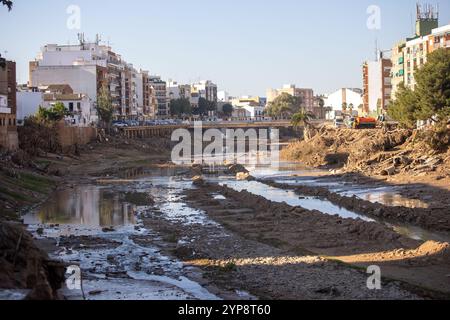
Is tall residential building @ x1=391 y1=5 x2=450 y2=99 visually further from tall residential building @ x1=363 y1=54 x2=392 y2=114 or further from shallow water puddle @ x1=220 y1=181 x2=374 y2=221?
shallow water puddle @ x1=220 y1=181 x2=374 y2=221

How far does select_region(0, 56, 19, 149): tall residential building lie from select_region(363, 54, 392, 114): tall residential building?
70.9 metres

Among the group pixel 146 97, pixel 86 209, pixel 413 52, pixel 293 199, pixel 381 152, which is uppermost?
pixel 413 52

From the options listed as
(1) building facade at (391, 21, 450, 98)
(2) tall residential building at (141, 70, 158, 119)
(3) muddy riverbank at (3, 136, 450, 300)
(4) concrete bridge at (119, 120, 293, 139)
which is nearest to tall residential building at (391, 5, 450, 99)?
(1) building facade at (391, 21, 450, 98)

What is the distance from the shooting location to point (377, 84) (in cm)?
13925

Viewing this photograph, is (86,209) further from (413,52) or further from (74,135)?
(413,52)

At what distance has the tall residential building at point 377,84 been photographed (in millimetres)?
135000

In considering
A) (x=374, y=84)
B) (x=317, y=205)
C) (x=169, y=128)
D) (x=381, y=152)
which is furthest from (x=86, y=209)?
(x=169, y=128)

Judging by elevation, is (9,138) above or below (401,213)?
above

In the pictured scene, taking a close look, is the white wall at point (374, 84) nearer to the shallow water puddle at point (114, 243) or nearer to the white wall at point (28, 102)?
the white wall at point (28, 102)

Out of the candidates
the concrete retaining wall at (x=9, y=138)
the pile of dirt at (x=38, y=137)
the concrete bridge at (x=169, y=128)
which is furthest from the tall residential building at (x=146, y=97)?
the concrete retaining wall at (x=9, y=138)

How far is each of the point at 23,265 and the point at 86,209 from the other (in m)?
26.0

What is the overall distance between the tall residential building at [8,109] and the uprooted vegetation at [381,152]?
115 ft

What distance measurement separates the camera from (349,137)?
9612 cm
